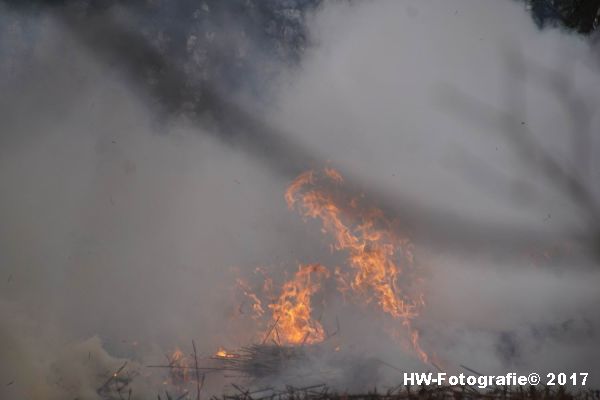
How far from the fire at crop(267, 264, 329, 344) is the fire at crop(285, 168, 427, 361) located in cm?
52

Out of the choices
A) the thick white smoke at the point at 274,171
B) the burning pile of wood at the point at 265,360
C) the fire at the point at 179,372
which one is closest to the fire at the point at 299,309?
the thick white smoke at the point at 274,171

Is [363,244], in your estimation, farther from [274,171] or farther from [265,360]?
[265,360]

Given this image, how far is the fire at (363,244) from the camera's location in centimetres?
1024

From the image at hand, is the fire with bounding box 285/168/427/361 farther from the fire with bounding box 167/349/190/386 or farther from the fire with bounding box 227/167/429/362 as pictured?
the fire with bounding box 167/349/190/386

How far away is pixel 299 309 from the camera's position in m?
10.3

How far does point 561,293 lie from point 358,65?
18.5ft

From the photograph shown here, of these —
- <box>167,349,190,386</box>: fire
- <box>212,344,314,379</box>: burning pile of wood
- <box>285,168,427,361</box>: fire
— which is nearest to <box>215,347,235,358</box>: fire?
<box>212,344,314,379</box>: burning pile of wood

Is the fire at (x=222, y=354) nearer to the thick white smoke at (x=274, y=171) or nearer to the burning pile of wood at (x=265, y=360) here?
the burning pile of wood at (x=265, y=360)

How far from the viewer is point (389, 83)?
434 inches

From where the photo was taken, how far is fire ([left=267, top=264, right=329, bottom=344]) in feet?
32.7

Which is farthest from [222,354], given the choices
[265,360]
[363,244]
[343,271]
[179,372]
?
[363,244]

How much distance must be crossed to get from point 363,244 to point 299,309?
1691 millimetres

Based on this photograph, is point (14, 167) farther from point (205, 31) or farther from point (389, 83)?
point (389, 83)

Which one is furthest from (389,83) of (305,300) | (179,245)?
(179,245)
